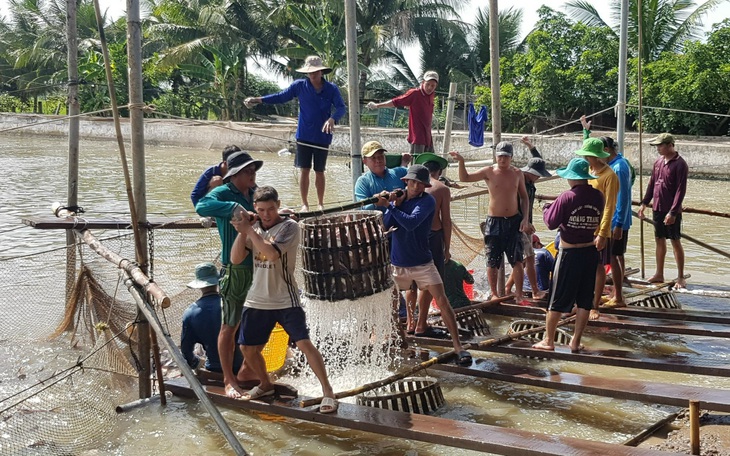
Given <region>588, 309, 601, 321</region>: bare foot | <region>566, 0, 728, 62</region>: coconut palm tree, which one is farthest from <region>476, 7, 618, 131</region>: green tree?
<region>588, 309, 601, 321</region>: bare foot

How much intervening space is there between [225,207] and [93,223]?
1.70 meters

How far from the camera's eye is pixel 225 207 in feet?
18.0

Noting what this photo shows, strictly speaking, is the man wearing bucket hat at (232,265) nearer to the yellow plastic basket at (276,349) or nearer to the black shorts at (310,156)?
the yellow plastic basket at (276,349)

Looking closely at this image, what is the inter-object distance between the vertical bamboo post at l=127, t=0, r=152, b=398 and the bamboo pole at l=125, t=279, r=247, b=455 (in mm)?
602

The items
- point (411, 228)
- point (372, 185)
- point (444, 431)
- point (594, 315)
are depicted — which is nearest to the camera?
point (444, 431)

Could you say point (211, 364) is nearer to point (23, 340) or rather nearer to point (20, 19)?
point (23, 340)

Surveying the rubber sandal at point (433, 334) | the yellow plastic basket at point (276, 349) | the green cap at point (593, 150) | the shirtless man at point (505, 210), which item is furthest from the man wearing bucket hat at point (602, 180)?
the yellow plastic basket at point (276, 349)

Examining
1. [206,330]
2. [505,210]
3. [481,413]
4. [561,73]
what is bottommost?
[481,413]

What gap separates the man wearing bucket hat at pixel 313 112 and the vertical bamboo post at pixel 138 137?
251cm

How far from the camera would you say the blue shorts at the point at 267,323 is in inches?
218

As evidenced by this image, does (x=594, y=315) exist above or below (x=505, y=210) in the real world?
below

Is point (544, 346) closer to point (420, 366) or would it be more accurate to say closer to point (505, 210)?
point (420, 366)

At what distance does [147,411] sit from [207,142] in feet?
94.3

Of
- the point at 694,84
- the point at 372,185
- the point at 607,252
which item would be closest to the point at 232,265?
the point at 372,185
